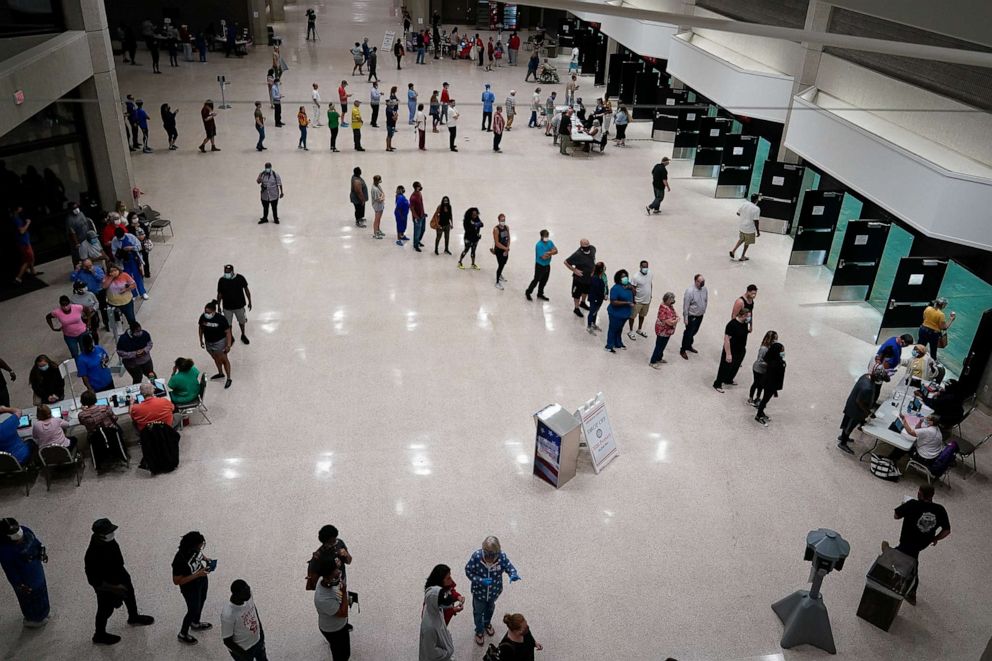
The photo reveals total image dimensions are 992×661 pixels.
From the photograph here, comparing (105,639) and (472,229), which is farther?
(472,229)

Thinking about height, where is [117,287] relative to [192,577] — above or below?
above

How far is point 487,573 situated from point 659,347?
582cm

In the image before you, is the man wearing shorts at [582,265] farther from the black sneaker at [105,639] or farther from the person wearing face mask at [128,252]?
the black sneaker at [105,639]

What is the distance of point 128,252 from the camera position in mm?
12422

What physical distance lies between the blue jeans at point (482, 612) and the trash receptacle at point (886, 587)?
374 cm

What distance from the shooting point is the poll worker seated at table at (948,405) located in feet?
32.2

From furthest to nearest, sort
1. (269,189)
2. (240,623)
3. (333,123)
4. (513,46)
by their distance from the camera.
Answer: (513,46) → (333,123) → (269,189) → (240,623)

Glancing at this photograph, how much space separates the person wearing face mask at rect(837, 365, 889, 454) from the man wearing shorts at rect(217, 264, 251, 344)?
8.65 m

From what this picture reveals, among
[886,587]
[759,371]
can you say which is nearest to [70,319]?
[759,371]

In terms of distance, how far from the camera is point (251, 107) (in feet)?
84.0

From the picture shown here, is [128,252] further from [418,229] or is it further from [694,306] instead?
[694,306]

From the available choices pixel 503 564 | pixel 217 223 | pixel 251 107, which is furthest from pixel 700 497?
pixel 251 107

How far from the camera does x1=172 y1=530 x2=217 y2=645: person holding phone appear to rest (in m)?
6.44

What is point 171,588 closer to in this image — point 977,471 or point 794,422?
point 794,422
